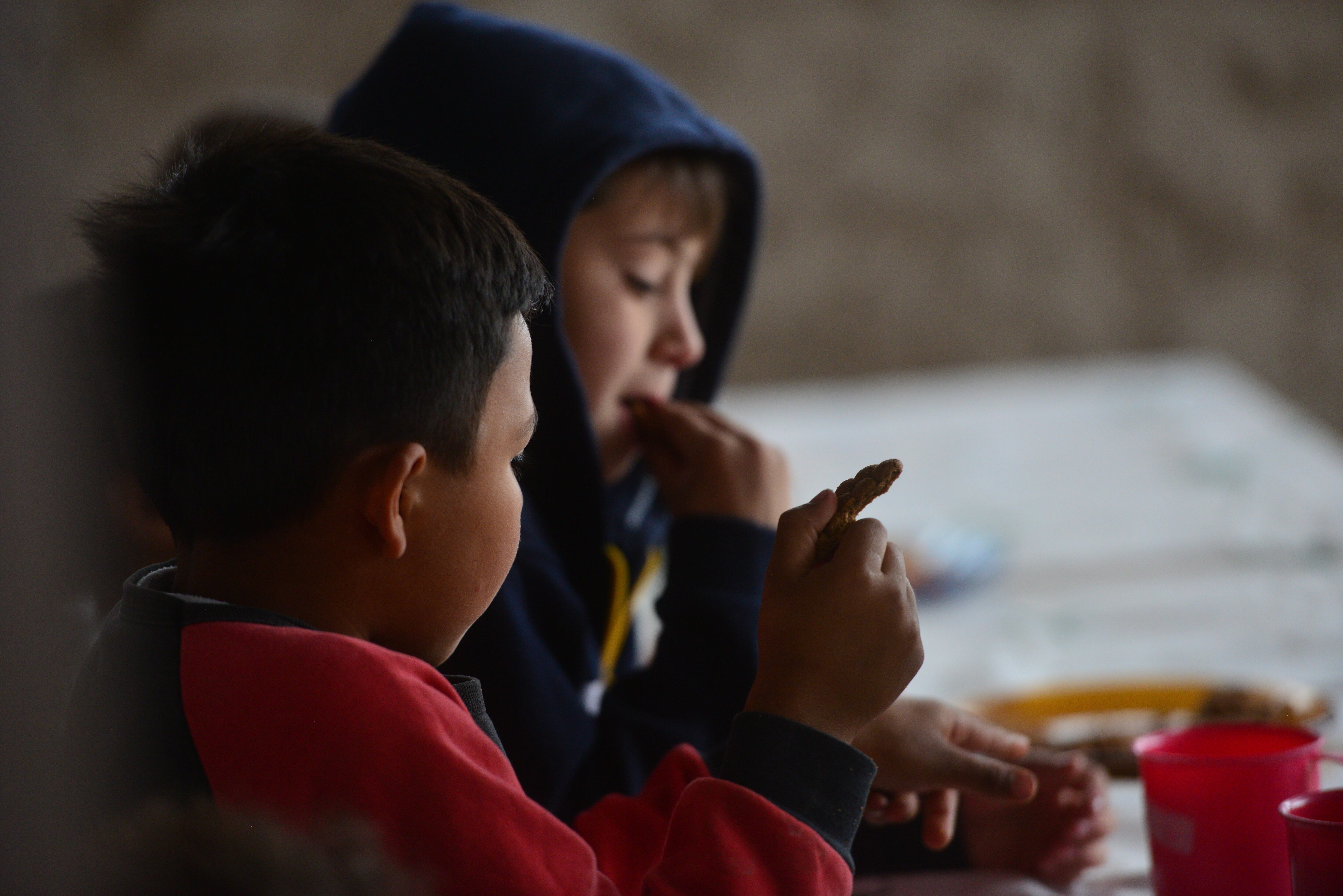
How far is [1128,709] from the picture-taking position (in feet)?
3.53

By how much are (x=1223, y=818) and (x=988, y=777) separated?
0.14 m

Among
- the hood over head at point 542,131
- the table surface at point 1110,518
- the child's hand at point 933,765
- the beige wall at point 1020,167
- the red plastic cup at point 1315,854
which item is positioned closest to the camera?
the red plastic cup at point 1315,854

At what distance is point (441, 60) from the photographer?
930 mm

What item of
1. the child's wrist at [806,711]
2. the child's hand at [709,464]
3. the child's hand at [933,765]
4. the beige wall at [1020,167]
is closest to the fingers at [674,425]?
the child's hand at [709,464]

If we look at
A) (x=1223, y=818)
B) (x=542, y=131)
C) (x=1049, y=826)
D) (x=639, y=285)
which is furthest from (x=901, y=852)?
(x=542, y=131)

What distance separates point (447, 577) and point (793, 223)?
3108 millimetres

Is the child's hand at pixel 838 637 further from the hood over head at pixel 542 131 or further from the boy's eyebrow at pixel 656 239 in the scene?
the boy's eyebrow at pixel 656 239

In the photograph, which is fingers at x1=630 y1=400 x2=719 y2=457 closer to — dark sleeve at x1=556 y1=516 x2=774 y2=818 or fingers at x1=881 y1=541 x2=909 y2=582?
dark sleeve at x1=556 y1=516 x2=774 y2=818

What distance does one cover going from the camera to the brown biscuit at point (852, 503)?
Answer: 1.85ft

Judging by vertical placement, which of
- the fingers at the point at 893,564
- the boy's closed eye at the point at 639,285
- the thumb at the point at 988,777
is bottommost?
the thumb at the point at 988,777

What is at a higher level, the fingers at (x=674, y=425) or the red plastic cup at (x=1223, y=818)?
the fingers at (x=674, y=425)

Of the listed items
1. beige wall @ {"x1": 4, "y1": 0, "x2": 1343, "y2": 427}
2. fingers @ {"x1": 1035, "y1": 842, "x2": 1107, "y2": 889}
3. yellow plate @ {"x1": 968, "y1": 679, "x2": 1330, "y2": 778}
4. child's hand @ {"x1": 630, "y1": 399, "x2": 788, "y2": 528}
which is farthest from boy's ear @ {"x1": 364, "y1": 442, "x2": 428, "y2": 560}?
beige wall @ {"x1": 4, "y1": 0, "x2": 1343, "y2": 427}

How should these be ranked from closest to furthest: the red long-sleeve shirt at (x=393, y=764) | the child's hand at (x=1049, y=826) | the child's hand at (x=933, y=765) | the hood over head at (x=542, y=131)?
the red long-sleeve shirt at (x=393, y=764), the child's hand at (x=933, y=765), the child's hand at (x=1049, y=826), the hood over head at (x=542, y=131)

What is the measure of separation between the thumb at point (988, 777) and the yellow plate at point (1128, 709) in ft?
1.02
